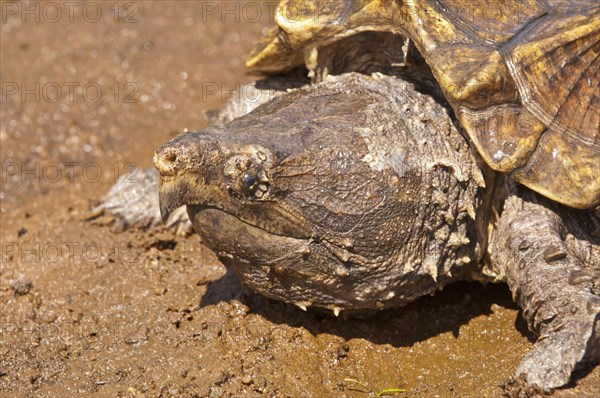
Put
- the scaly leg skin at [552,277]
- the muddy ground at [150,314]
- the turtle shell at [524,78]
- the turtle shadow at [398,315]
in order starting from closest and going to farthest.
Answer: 1. the scaly leg skin at [552,277]
2. the turtle shell at [524,78]
3. the muddy ground at [150,314]
4. the turtle shadow at [398,315]

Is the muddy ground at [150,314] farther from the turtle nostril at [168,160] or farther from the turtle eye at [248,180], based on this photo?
the turtle nostril at [168,160]

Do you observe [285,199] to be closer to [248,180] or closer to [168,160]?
[248,180]

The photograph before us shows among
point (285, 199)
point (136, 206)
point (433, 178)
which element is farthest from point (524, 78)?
point (136, 206)

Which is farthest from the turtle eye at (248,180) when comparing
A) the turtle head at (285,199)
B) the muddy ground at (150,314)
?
the muddy ground at (150,314)

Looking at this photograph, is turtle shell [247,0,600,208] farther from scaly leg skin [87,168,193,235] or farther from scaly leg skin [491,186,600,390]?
scaly leg skin [87,168,193,235]

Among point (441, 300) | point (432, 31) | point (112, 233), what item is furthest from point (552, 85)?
point (112, 233)

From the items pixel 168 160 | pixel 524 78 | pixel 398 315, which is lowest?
pixel 398 315
